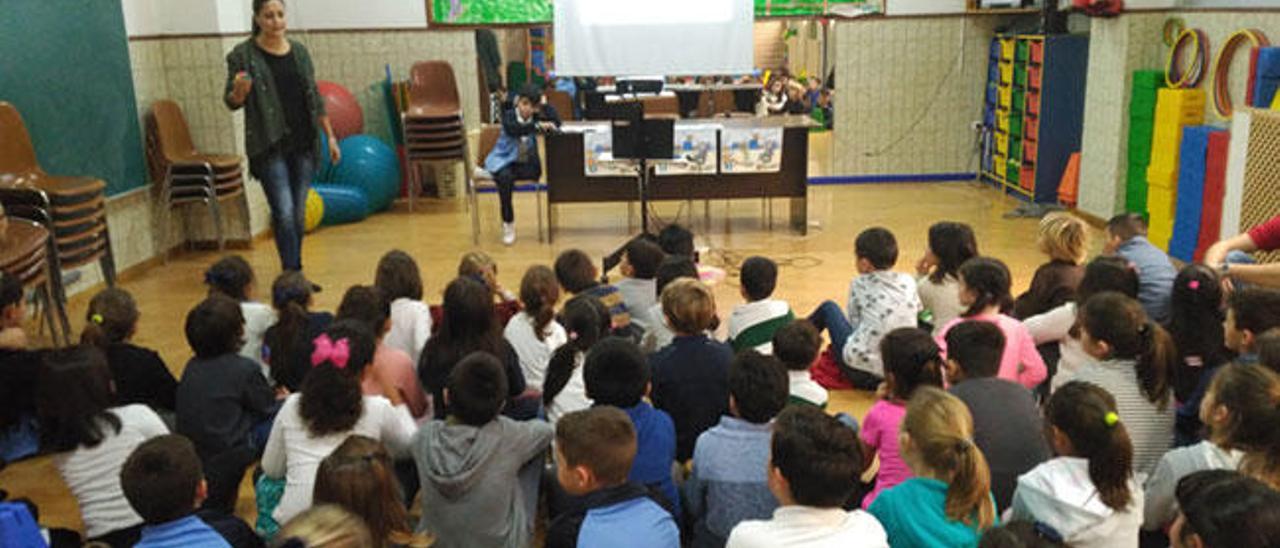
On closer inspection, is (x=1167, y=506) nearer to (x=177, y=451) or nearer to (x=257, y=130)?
(x=177, y=451)

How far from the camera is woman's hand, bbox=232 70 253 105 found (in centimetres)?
545

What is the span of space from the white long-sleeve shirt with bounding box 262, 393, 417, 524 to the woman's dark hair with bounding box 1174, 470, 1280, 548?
1.78m

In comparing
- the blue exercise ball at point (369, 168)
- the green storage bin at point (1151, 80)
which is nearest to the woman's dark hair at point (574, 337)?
the green storage bin at point (1151, 80)

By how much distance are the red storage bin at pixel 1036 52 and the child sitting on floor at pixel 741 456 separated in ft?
20.3

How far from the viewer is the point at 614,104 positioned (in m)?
9.70

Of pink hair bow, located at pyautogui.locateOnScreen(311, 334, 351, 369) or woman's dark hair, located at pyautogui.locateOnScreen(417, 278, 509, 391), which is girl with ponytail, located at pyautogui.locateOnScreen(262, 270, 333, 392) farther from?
pink hair bow, located at pyautogui.locateOnScreen(311, 334, 351, 369)

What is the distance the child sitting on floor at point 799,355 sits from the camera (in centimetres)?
306

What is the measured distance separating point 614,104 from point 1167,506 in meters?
7.69

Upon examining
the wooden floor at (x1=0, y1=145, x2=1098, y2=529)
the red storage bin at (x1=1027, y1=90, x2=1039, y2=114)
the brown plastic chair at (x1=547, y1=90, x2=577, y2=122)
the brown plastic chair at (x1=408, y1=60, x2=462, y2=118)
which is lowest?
the wooden floor at (x1=0, y1=145, x2=1098, y2=529)

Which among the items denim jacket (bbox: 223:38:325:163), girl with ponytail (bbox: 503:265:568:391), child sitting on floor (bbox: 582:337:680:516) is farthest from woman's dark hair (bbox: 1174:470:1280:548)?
denim jacket (bbox: 223:38:325:163)

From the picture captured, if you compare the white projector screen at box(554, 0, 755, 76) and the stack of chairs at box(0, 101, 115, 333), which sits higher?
the white projector screen at box(554, 0, 755, 76)

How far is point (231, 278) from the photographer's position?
3.82 metres

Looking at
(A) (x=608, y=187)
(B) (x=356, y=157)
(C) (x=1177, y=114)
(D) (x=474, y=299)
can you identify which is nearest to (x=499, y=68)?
(B) (x=356, y=157)

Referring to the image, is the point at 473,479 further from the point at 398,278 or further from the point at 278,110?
the point at 278,110
